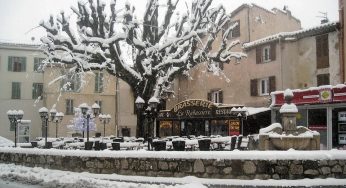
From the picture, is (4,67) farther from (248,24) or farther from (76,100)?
(248,24)

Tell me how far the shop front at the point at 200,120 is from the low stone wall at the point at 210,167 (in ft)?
54.0

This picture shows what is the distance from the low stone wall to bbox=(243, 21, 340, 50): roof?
52.2ft

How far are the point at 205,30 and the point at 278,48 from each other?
9615mm

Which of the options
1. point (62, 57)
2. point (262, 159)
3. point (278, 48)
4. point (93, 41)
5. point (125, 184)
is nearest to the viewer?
point (262, 159)

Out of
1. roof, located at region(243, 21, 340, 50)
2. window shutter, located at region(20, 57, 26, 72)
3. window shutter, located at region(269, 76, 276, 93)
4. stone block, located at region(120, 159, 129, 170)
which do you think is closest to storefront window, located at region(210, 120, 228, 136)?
window shutter, located at region(269, 76, 276, 93)

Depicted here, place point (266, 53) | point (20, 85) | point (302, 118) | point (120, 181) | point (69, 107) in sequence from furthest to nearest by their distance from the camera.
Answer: point (20, 85) < point (69, 107) < point (266, 53) < point (302, 118) < point (120, 181)

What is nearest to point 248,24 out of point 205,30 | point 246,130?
point 246,130

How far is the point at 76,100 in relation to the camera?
44312 millimetres

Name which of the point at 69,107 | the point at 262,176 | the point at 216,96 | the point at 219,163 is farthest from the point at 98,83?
the point at 262,176

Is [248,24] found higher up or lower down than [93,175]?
higher up

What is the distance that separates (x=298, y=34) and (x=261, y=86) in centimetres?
490

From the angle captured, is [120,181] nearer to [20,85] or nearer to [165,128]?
[165,128]

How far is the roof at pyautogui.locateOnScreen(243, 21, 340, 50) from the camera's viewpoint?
26047 millimetres

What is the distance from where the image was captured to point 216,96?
3600 cm
